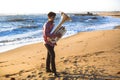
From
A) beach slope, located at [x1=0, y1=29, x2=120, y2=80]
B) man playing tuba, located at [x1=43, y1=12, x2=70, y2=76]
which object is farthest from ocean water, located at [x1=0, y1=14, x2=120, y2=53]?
man playing tuba, located at [x1=43, y1=12, x2=70, y2=76]

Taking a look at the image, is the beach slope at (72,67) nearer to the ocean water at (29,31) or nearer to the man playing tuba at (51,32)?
the man playing tuba at (51,32)

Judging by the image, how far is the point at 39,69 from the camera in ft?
22.9

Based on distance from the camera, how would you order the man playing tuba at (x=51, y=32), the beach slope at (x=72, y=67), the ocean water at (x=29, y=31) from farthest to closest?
the ocean water at (x=29, y=31), the beach slope at (x=72, y=67), the man playing tuba at (x=51, y=32)

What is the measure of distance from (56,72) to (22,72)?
1044 millimetres

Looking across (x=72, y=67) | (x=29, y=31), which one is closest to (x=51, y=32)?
(x=72, y=67)

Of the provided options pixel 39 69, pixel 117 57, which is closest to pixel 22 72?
pixel 39 69

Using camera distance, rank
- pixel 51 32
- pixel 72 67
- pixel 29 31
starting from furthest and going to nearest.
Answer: pixel 29 31, pixel 72 67, pixel 51 32

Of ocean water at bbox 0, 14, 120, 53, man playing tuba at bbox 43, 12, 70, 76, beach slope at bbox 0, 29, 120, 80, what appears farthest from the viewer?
ocean water at bbox 0, 14, 120, 53

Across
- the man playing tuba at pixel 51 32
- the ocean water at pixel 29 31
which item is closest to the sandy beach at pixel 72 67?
the man playing tuba at pixel 51 32

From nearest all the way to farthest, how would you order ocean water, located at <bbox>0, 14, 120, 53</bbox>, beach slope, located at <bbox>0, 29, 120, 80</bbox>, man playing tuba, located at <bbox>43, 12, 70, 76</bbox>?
man playing tuba, located at <bbox>43, 12, 70, 76</bbox>, beach slope, located at <bbox>0, 29, 120, 80</bbox>, ocean water, located at <bbox>0, 14, 120, 53</bbox>

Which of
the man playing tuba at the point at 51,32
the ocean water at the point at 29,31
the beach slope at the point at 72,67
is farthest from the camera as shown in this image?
the ocean water at the point at 29,31

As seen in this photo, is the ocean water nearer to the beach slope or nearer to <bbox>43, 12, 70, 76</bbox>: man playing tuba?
the beach slope

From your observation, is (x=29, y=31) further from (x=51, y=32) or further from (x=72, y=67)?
(x=51, y=32)

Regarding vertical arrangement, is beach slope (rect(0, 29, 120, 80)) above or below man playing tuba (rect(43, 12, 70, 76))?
below
